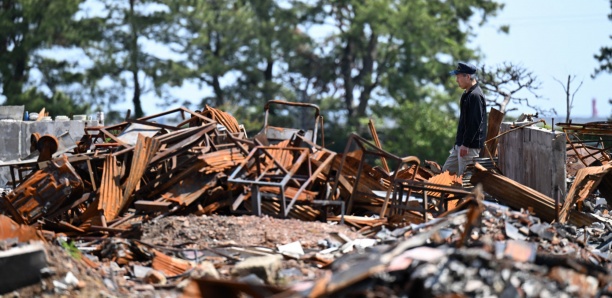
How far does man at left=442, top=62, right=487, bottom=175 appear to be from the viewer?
41.2 ft

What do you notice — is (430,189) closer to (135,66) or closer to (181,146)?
(181,146)

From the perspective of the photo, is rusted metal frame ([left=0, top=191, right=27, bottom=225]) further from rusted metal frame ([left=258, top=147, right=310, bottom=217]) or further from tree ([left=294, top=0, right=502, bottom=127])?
tree ([left=294, top=0, right=502, bottom=127])

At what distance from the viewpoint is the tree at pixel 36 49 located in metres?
43.2

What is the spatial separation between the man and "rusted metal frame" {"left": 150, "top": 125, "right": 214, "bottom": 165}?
10.9 feet

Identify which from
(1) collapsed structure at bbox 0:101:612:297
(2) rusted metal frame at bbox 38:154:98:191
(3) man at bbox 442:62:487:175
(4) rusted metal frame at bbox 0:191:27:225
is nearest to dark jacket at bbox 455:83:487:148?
(3) man at bbox 442:62:487:175

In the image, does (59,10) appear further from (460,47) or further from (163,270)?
(163,270)

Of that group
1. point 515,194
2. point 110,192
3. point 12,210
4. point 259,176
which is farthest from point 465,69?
point 12,210

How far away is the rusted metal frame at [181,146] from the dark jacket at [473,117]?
3.38m

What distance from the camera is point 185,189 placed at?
1044 cm

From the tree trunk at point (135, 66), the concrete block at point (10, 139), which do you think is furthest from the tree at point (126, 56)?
the concrete block at point (10, 139)

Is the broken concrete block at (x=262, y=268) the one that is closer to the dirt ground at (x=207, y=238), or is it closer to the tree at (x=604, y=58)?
the dirt ground at (x=207, y=238)

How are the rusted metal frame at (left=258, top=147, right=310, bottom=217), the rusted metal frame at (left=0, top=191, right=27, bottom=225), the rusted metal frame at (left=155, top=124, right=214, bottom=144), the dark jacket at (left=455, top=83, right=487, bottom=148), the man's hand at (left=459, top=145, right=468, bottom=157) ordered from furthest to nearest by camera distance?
the man's hand at (left=459, top=145, right=468, bottom=157) → the dark jacket at (left=455, top=83, right=487, bottom=148) → the rusted metal frame at (left=155, top=124, right=214, bottom=144) → the rusted metal frame at (left=0, top=191, right=27, bottom=225) → the rusted metal frame at (left=258, top=147, right=310, bottom=217)

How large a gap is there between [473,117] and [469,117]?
2.7 inches

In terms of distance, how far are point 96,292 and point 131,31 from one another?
138 feet
